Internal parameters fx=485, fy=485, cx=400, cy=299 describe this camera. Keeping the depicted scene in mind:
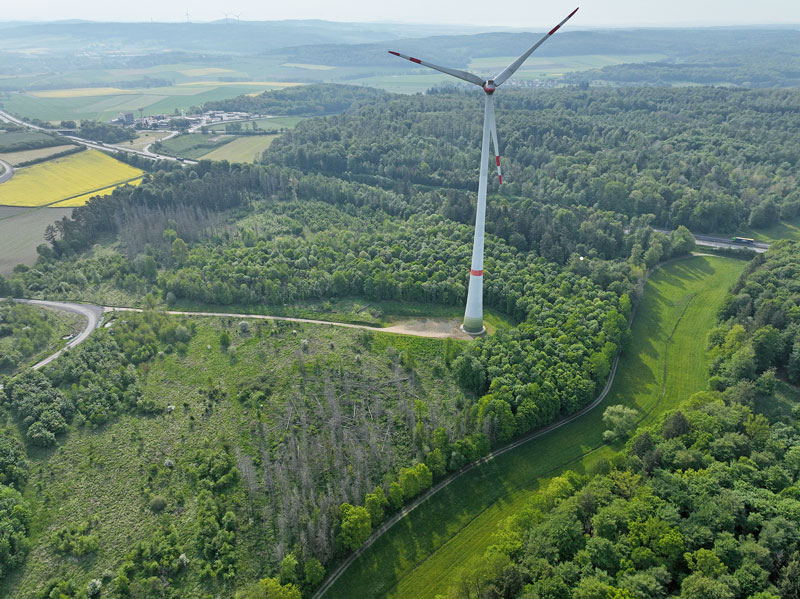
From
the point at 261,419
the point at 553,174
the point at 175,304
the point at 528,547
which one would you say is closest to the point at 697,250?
the point at 553,174

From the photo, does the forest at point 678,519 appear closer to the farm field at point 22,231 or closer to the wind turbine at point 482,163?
the wind turbine at point 482,163

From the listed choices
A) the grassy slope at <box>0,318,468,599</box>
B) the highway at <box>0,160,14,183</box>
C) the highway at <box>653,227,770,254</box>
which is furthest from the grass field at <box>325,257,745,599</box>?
the highway at <box>0,160,14,183</box>

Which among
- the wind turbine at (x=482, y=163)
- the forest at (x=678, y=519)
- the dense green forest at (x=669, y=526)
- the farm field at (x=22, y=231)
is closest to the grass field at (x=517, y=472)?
the forest at (x=678, y=519)

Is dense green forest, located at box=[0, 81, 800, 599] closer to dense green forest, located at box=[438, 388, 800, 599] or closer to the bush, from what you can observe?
the bush

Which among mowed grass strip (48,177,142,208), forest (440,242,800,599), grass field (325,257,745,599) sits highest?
mowed grass strip (48,177,142,208)

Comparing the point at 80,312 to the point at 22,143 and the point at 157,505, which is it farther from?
the point at 22,143

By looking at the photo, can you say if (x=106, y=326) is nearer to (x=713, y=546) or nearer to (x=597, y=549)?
(x=597, y=549)

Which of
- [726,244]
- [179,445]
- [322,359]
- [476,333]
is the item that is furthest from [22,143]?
[726,244]
